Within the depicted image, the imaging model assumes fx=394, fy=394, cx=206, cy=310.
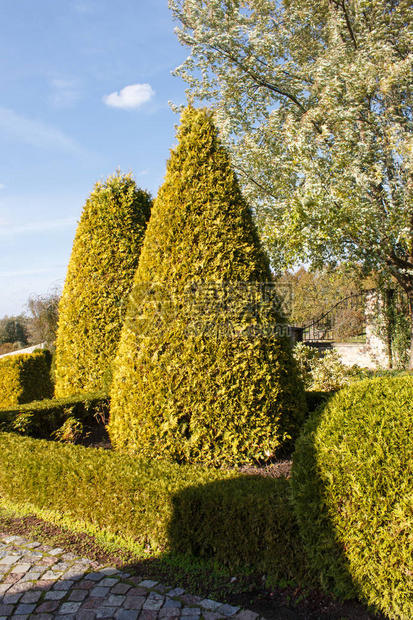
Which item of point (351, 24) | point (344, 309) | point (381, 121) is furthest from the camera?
point (344, 309)

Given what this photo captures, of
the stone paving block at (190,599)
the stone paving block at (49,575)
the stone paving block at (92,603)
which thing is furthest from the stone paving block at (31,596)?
the stone paving block at (190,599)

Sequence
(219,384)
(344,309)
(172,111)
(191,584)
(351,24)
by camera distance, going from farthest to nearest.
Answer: (344,309)
(172,111)
(351,24)
(219,384)
(191,584)

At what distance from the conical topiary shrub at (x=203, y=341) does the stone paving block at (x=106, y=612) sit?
5.75 ft

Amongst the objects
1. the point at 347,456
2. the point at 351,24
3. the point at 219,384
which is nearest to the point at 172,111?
the point at 351,24

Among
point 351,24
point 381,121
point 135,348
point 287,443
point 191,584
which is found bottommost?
point 191,584

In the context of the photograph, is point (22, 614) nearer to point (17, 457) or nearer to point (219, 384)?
point (17, 457)

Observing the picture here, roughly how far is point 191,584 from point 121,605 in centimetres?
52

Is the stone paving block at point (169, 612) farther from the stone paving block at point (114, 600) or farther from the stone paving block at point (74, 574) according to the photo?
the stone paving block at point (74, 574)

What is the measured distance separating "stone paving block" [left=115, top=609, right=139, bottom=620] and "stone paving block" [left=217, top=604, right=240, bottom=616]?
0.54 meters

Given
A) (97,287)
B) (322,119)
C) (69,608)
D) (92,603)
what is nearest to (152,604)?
(92,603)

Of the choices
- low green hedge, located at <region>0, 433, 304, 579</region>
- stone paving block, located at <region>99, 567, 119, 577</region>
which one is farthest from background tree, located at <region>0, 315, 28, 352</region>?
stone paving block, located at <region>99, 567, 119, 577</region>

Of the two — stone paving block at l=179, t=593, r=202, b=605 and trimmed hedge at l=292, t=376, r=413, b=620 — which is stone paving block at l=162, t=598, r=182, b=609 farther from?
trimmed hedge at l=292, t=376, r=413, b=620

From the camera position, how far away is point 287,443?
4.63 m

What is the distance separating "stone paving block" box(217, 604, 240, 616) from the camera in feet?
8.27
